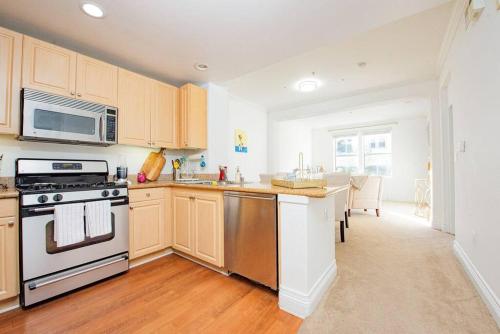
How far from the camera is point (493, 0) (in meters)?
1.42

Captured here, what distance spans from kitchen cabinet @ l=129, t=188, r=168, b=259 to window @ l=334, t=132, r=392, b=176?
6672 mm

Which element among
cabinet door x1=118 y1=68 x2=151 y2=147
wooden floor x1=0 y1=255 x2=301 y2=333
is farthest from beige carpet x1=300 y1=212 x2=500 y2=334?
cabinet door x1=118 y1=68 x2=151 y2=147

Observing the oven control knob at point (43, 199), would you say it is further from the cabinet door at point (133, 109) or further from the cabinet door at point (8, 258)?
the cabinet door at point (133, 109)

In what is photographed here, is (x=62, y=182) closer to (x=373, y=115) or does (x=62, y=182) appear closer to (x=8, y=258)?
(x=8, y=258)

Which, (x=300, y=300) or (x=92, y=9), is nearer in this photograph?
(x=300, y=300)

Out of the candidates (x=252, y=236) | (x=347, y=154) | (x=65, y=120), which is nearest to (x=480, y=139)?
(x=252, y=236)

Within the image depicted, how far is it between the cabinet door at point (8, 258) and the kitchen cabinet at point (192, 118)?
1.82 metres

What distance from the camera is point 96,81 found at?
224cm

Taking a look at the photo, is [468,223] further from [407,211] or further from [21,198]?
[21,198]

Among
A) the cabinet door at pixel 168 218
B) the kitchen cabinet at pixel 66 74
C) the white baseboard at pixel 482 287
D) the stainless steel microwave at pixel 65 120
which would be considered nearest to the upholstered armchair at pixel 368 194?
the white baseboard at pixel 482 287

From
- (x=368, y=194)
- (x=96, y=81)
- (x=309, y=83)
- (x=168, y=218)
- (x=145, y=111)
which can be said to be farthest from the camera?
(x=368, y=194)

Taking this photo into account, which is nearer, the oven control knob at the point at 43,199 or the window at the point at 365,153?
the oven control knob at the point at 43,199

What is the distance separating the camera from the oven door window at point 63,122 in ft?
6.16

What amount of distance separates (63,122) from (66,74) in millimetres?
471
